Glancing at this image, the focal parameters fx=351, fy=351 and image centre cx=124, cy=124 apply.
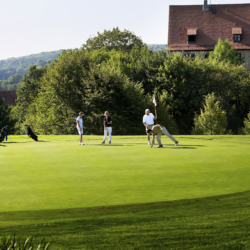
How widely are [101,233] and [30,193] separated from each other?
8.57ft

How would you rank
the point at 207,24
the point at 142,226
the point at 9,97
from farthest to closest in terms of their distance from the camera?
the point at 9,97 → the point at 207,24 → the point at 142,226

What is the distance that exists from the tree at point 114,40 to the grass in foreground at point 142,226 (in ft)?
221

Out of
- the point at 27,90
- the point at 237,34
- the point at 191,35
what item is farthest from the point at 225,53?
the point at 27,90

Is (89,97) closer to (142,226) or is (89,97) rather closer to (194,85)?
(194,85)

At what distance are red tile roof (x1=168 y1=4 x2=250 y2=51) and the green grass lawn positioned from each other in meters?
66.6

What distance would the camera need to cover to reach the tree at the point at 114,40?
72.0 m

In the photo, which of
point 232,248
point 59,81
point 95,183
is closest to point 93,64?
point 59,81

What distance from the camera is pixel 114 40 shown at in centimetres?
7256

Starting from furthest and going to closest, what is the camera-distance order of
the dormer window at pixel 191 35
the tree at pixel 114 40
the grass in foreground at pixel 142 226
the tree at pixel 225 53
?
the dormer window at pixel 191 35 → the tree at pixel 114 40 → the tree at pixel 225 53 → the grass in foreground at pixel 142 226

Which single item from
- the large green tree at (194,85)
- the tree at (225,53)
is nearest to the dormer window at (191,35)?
the tree at (225,53)

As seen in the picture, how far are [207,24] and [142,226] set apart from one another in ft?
246

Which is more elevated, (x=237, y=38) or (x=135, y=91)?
(x=237, y=38)

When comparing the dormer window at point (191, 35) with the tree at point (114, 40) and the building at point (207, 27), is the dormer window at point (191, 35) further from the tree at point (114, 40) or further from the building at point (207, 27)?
the tree at point (114, 40)

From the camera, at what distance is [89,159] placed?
1268cm
